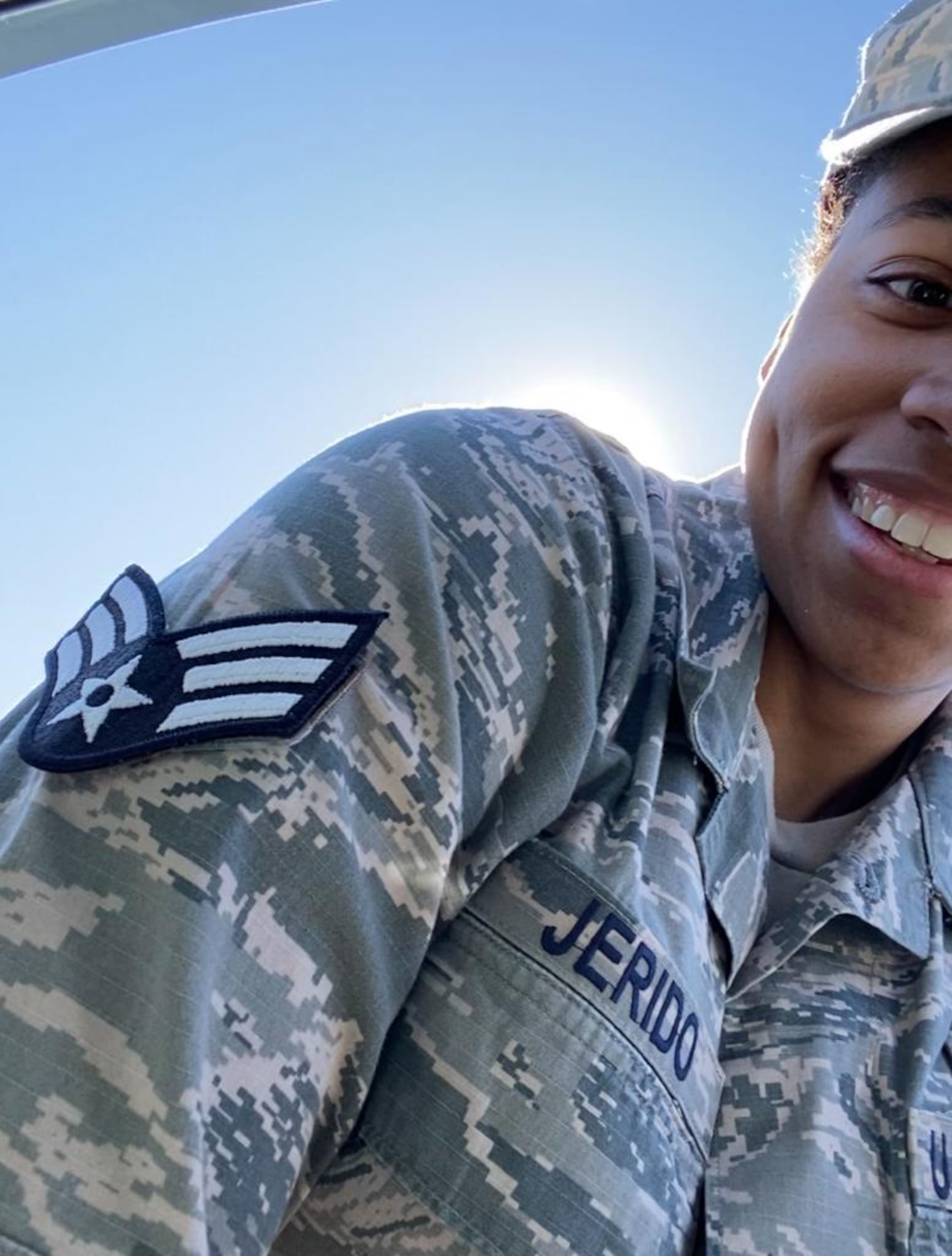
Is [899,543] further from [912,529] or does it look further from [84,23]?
[84,23]

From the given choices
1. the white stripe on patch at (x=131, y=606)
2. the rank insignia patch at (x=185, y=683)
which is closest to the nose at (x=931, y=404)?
the rank insignia patch at (x=185, y=683)

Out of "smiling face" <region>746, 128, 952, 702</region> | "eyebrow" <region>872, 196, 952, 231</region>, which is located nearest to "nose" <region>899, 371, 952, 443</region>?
"smiling face" <region>746, 128, 952, 702</region>

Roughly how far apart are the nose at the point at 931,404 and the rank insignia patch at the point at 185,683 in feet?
1.85

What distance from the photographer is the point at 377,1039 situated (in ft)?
2.40

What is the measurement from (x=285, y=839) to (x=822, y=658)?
2.19 feet

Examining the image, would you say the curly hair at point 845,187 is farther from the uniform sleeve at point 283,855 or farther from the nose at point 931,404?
the uniform sleeve at point 283,855

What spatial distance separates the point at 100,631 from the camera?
2.56ft

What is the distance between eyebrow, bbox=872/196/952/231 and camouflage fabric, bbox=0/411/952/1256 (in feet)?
1.04

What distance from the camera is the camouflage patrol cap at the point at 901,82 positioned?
1068 mm

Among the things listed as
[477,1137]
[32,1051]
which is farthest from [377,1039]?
[32,1051]

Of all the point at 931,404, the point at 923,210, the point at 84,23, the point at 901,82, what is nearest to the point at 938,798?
the point at 931,404

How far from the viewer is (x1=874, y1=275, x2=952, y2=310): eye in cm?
109

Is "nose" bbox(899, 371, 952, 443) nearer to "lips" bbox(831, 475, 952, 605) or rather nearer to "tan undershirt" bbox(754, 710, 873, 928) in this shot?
"lips" bbox(831, 475, 952, 605)

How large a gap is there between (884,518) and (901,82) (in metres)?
0.40
